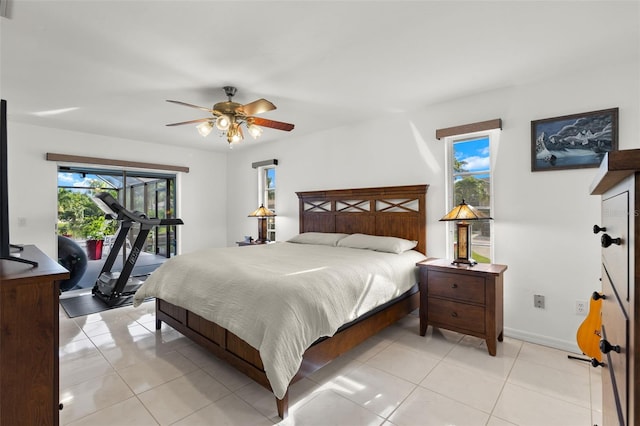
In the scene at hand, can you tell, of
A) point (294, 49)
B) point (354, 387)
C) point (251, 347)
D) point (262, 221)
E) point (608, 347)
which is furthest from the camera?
point (262, 221)

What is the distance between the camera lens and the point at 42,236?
4.29 meters

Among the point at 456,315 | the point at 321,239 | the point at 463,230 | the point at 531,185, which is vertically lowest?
the point at 456,315

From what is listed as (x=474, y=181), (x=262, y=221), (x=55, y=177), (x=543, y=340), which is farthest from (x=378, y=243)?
(x=55, y=177)

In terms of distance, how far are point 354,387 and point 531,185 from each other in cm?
246

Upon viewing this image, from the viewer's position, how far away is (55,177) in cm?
441

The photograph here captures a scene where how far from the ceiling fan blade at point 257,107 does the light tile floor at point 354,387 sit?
2200 mm

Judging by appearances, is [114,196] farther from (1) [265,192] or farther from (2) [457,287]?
(2) [457,287]

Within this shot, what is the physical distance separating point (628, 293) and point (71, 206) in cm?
602

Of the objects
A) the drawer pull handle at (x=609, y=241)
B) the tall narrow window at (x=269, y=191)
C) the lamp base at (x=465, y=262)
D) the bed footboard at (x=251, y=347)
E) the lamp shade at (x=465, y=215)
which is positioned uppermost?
the tall narrow window at (x=269, y=191)

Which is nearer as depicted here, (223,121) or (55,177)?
(223,121)

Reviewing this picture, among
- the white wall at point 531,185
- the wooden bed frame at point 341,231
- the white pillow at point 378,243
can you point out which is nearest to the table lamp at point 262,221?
the wooden bed frame at point 341,231

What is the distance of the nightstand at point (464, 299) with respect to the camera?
264 centimetres

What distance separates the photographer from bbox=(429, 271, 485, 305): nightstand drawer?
8.90 feet

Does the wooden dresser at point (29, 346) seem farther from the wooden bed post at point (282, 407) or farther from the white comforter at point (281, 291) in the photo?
the wooden bed post at point (282, 407)
